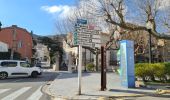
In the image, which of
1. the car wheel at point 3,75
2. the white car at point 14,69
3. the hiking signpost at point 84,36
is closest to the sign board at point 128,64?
the hiking signpost at point 84,36

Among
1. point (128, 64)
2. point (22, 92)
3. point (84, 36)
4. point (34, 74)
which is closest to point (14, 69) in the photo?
point (34, 74)

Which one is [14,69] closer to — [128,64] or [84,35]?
[128,64]

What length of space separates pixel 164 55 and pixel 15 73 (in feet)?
102

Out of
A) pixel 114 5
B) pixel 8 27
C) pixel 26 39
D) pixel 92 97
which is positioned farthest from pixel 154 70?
pixel 26 39

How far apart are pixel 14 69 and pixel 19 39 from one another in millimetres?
62973

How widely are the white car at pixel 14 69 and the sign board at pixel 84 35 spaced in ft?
55.6

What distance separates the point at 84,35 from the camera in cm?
1853

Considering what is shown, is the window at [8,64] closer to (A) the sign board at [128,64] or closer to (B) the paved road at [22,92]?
(B) the paved road at [22,92]

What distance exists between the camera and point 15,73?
34406 mm

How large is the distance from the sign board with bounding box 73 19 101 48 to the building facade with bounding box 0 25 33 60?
A: 70.9 metres

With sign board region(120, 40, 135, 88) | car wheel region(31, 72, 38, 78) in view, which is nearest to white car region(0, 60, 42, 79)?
car wheel region(31, 72, 38, 78)

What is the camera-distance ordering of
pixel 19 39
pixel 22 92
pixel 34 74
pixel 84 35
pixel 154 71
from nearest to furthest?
1. pixel 84 35
2. pixel 22 92
3. pixel 154 71
4. pixel 34 74
5. pixel 19 39

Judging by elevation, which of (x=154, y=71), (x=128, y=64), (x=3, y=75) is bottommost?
(x=3, y=75)

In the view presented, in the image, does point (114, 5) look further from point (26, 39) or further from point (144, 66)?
point (26, 39)
